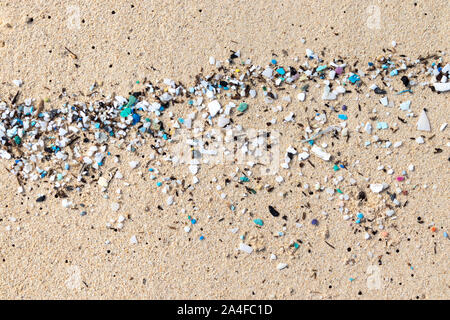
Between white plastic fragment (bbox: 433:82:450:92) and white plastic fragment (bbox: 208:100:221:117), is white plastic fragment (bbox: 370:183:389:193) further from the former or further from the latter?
white plastic fragment (bbox: 208:100:221:117)

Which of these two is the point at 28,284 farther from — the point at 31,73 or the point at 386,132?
the point at 386,132

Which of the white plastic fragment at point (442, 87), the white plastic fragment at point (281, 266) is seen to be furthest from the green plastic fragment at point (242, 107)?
Result: the white plastic fragment at point (442, 87)

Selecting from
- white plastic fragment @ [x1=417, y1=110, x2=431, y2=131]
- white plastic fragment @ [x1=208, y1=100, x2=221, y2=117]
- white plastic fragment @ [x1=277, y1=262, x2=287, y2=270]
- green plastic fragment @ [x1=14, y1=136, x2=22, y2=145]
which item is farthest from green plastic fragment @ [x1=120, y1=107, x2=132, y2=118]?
white plastic fragment @ [x1=417, y1=110, x2=431, y2=131]

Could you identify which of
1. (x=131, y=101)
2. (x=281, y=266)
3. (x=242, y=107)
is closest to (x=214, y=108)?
(x=242, y=107)

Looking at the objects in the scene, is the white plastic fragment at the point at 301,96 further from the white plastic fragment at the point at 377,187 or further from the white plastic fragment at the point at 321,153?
the white plastic fragment at the point at 377,187

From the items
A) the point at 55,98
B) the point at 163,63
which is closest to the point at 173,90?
the point at 163,63

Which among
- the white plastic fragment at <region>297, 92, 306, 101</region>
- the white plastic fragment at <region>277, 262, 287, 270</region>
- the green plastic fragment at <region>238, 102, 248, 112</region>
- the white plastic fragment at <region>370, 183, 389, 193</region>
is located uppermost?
the white plastic fragment at <region>297, 92, 306, 101</region>

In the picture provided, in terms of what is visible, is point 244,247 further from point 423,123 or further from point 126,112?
point 423,123

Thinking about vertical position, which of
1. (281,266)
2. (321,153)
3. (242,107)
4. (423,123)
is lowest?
(281,266)
